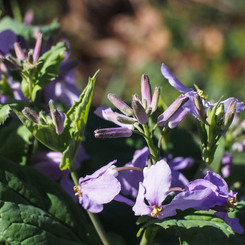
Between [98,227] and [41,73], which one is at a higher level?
[41,73]

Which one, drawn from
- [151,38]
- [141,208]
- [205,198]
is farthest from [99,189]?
[151,38]

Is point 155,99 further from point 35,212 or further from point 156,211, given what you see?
point 35,212

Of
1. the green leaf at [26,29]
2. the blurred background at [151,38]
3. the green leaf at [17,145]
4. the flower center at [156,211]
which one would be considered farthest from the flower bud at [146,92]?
the blurred background at [151,38]

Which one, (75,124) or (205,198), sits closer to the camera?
(205,198)

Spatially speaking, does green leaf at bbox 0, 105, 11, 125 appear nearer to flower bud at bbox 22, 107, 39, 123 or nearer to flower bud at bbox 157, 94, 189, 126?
flower bud at bbox 22, 107, 39, 123

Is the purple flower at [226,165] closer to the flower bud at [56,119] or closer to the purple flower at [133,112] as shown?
the purple flower at [133,112]

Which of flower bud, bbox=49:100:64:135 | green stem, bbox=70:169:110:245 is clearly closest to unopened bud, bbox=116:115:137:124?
flower bud, bbox=49:100:64:135
